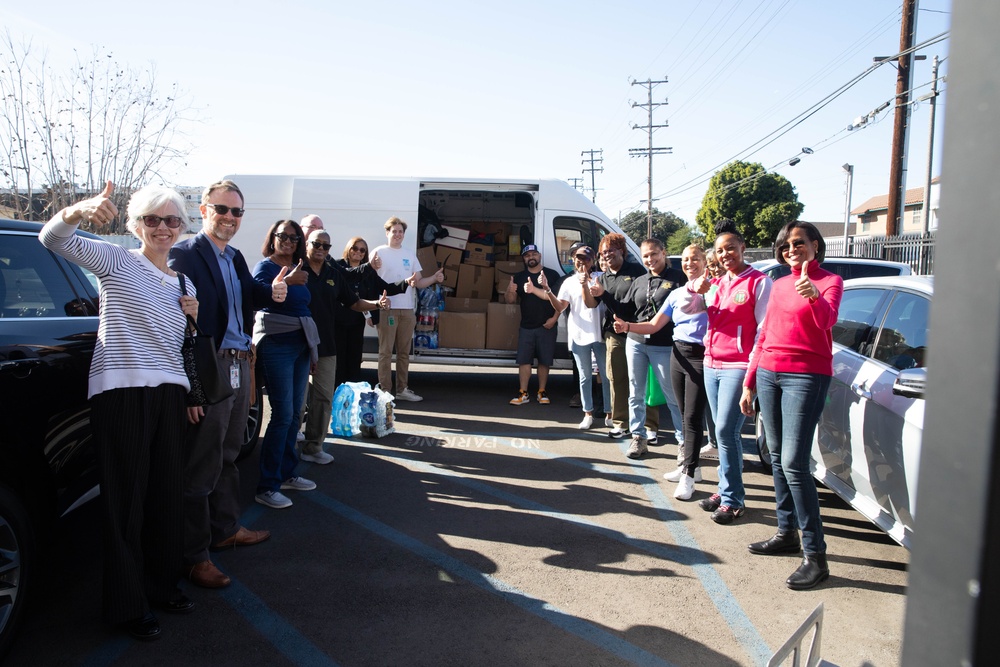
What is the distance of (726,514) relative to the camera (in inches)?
196

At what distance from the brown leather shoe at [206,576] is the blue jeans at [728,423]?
321 centimetres

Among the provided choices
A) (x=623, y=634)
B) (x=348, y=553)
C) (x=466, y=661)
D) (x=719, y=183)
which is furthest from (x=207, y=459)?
(x=719, y=183)

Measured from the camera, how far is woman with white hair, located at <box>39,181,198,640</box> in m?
3.19

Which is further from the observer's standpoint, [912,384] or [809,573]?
[809,573]

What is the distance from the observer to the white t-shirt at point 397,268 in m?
8.73

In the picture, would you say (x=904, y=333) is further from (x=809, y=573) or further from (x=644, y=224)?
(x=644, y=224)

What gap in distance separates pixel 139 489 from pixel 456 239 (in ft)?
26.6

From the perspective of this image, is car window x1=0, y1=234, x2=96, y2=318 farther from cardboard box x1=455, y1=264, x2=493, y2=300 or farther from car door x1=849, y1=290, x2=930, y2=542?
cardboard box x1=455, y1=264, x2=493, y2=300

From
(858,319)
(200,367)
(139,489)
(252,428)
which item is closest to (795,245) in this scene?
(858,319)

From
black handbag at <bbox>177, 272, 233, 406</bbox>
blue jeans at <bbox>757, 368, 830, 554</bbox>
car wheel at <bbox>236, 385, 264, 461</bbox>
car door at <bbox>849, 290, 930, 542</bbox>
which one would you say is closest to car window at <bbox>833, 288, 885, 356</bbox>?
car door at <bbox>849, 290, 930, 542</bbox>

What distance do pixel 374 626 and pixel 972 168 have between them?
11.0 ft

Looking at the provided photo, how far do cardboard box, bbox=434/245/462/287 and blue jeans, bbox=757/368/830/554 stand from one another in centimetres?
705

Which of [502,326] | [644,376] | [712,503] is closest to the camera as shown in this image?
[712,503]

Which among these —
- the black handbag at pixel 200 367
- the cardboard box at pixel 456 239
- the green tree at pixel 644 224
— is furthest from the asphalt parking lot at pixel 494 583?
the green tree at pixel 644 224
